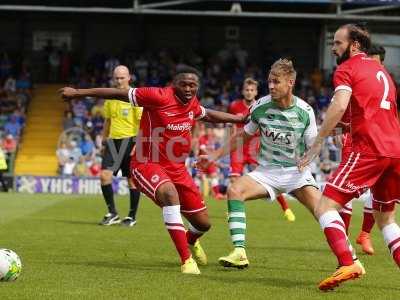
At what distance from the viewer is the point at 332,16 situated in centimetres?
2719

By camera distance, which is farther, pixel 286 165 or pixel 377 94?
pixel 286 165

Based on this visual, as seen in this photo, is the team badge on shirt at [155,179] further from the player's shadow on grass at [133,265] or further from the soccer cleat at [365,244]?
the soccer cleat at [365,244]

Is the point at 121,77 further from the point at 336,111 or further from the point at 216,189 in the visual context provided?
the point at 216,189

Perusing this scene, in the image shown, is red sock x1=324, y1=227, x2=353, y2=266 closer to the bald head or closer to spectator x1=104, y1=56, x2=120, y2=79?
the bald head

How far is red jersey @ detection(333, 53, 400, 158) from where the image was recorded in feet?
25.4

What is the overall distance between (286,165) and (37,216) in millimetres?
7820

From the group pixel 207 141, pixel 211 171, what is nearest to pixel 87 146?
pixel 207 141

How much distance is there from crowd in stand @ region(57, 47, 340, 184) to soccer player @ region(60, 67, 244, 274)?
16.4 metres

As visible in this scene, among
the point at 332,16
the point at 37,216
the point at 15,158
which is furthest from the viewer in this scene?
the point at 15,158

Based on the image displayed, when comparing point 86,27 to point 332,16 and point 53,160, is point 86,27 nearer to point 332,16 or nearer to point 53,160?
point 53,160

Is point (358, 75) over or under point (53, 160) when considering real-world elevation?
over

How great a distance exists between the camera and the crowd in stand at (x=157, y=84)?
90.9 ft

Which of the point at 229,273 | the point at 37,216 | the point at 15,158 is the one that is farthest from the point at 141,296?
the point at 15,158

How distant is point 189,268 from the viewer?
29.3 feet
